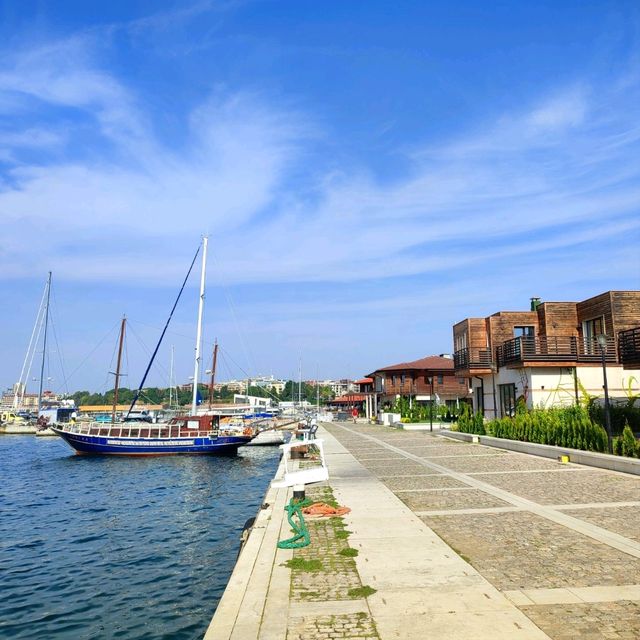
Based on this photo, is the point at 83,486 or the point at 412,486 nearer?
the point at 412,486

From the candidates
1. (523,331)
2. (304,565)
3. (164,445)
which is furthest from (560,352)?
(304,565)

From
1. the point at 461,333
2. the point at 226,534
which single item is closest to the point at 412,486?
the point at 226,534

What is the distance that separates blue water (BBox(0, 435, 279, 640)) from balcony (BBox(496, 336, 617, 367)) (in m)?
15.7

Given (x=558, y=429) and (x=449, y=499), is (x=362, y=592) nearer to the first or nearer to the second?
(x=449, y=499)

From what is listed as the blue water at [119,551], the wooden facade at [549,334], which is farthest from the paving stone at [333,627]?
the wooden facade at [549,334]

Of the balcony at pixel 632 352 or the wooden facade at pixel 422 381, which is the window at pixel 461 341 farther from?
the wooden facade at pixel 422 381

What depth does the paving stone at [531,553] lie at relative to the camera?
6.74m

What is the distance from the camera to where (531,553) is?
789cm

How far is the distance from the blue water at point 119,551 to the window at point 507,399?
1523cm

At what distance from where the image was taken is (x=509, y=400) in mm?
34656

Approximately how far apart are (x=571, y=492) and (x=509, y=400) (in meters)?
22.5

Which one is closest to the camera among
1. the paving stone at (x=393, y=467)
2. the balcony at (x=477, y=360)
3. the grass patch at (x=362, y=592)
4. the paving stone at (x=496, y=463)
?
the grass patch at (x=362, y=592)

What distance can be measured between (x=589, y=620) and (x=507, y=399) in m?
31.0

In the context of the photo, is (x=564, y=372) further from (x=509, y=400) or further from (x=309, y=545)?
(x=309, y=545)
